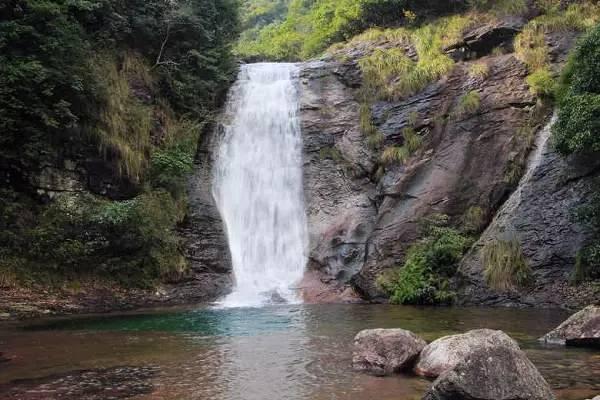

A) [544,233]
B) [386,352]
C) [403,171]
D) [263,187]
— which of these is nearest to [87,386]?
[386,352]

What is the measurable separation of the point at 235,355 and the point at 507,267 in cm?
895

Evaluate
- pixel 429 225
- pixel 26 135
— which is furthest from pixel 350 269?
pixel 26 135

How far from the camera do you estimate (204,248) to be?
18703mm

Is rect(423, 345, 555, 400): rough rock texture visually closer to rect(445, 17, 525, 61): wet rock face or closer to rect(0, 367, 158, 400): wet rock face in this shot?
rect(0, 367, 158, 400): wet rock face

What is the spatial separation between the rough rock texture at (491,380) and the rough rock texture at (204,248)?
12.3 meters

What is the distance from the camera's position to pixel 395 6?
24938mm

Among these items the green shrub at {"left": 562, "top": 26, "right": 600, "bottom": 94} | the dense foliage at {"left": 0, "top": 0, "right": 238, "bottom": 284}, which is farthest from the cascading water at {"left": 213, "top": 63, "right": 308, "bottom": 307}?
the green shrub at {"left": 562, "top": 26, "right": 600, "bottom": 94}

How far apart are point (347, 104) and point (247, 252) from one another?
24.6ft

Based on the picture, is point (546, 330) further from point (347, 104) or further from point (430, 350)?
point (347, 104)

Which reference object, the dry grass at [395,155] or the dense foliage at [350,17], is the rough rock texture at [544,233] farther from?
the dense foliage at [350,17]

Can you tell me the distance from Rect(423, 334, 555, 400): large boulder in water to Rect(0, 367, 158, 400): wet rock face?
3342 millimetres

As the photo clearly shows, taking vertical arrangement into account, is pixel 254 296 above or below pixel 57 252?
below

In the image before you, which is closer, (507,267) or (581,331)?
(581,331)

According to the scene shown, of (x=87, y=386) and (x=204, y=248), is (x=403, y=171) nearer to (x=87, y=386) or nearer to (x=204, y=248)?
(x=204, y=248)
